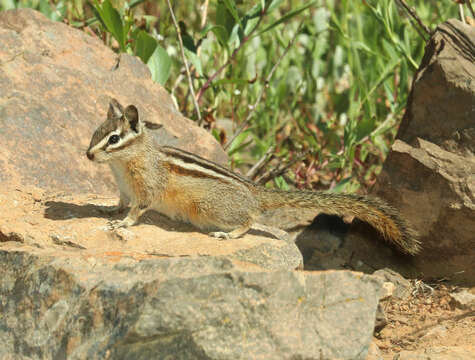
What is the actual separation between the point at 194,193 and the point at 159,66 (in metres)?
2.49

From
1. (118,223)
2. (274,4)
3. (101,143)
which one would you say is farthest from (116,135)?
(274,4)

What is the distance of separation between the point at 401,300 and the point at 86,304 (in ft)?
9.49

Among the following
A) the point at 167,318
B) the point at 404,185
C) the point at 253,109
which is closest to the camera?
the point at 167,318

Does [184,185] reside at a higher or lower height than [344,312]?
higher

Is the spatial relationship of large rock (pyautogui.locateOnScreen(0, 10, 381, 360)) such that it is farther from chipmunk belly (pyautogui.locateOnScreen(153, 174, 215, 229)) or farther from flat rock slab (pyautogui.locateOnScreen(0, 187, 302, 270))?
chipmunk belly (pyautogui.locateOnScreen(153, 174, 215, 229))

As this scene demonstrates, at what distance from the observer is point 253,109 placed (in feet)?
23.8

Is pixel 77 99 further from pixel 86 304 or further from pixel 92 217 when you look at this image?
pixel 86 304

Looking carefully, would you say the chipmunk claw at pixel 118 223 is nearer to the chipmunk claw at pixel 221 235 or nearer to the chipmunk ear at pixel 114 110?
the chipmunk claw at pixel 221 235

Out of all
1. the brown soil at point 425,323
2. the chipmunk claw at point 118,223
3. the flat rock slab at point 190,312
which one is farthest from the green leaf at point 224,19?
the flat rock slab at point 190,312

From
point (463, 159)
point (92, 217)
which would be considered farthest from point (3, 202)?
point (463, 159)

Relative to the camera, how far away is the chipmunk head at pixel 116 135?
457 cm

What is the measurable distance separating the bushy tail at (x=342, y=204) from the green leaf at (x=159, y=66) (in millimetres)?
2443

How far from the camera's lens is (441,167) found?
530 centimetres

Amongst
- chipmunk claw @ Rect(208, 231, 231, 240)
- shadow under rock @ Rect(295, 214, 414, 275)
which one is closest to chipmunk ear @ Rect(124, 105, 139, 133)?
chipmunk claw @ Rect(208, 231, 231, 240)
